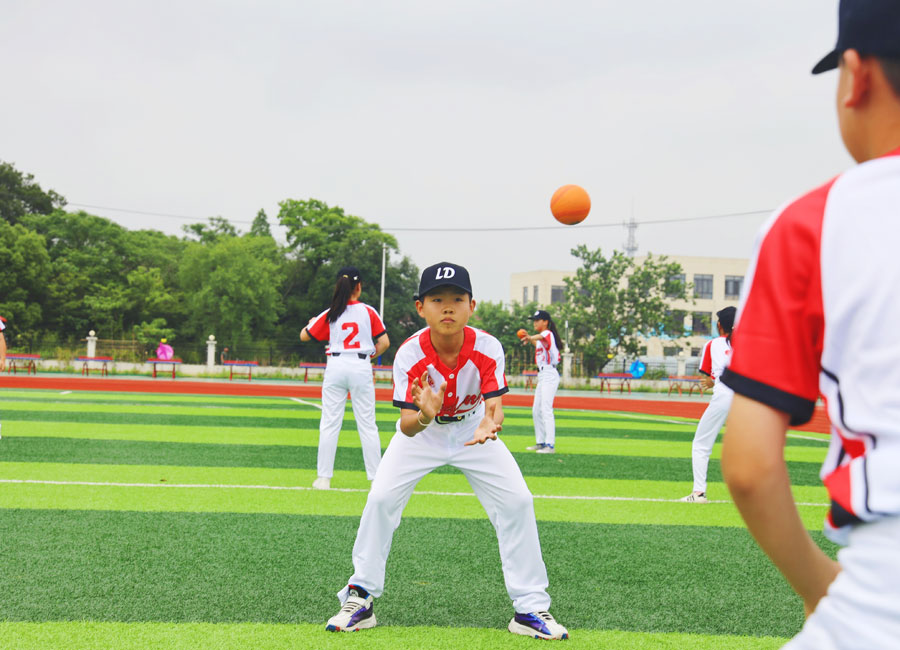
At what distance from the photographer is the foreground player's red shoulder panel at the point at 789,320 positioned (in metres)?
1.33

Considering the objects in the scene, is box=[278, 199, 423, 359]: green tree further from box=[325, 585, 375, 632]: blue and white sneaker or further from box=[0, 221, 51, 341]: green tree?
box=[325, 585, 375, 632]: blue and white sneaker

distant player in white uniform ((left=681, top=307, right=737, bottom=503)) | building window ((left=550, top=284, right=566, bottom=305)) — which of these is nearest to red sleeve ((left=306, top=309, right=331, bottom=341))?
distant player in white uniform ((left=681, top=307, right=737, bottom=503))

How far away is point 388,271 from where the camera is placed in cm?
5344

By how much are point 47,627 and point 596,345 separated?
44383mm

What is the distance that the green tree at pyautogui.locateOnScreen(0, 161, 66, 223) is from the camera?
57.2 m

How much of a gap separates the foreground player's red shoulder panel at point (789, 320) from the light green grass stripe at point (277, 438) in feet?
40.3

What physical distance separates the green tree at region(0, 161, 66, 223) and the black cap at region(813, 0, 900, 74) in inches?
2530

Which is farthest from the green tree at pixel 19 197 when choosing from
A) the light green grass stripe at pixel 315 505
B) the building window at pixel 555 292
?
the light green grass stripe at pixel 315 505

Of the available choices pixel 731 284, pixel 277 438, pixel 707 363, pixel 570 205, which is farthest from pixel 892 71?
pixel 731 284

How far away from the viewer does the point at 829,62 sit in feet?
5.02

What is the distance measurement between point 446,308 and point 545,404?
8.40 meters

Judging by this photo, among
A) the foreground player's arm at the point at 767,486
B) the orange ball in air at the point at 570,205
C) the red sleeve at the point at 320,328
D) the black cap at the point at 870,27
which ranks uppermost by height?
the orange ball in air at the point at 570,205

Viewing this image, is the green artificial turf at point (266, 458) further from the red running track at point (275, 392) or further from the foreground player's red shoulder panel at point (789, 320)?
the red running track at point (275, 392)

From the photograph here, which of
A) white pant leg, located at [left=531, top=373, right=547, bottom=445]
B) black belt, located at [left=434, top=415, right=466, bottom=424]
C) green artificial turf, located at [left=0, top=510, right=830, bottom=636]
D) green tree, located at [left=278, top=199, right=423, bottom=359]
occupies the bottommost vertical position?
green artificial turf, located at [left=0, top=510, right=830, bottom=636]
